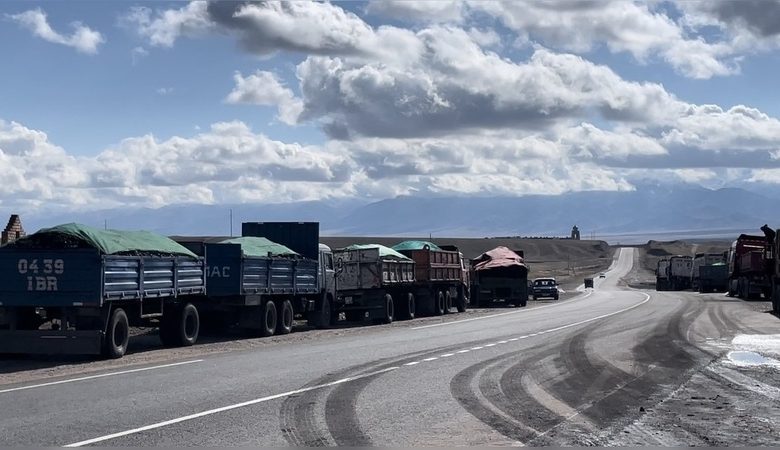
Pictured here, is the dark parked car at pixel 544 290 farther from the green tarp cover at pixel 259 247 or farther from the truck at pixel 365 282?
the green tarp cover at pixel 259 247

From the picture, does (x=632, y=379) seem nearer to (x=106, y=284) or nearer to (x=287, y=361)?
(x=287, y=361)

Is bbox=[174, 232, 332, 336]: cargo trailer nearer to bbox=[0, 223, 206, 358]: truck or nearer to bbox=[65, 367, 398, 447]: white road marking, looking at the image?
bbox=[0, 223, 206, 358]: truck

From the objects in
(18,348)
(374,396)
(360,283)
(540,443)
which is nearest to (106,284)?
(18,348)

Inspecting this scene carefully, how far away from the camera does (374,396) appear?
13430mm

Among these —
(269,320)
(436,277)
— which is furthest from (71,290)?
(436,277)

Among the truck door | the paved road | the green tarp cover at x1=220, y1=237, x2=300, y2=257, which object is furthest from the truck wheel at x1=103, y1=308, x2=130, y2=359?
the truck door

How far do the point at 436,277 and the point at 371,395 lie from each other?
26252 mm

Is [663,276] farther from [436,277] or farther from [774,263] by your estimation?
[436,277]

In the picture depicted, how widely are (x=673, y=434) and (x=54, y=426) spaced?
21.4ft

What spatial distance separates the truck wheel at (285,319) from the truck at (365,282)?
4022 millimetres

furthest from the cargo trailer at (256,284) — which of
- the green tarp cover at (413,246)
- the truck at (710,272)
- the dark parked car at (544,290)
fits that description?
the truck at (710,272)

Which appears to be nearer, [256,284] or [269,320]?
[256,284]

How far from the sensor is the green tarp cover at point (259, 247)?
26547 mm

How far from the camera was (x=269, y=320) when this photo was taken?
26.6 meters
